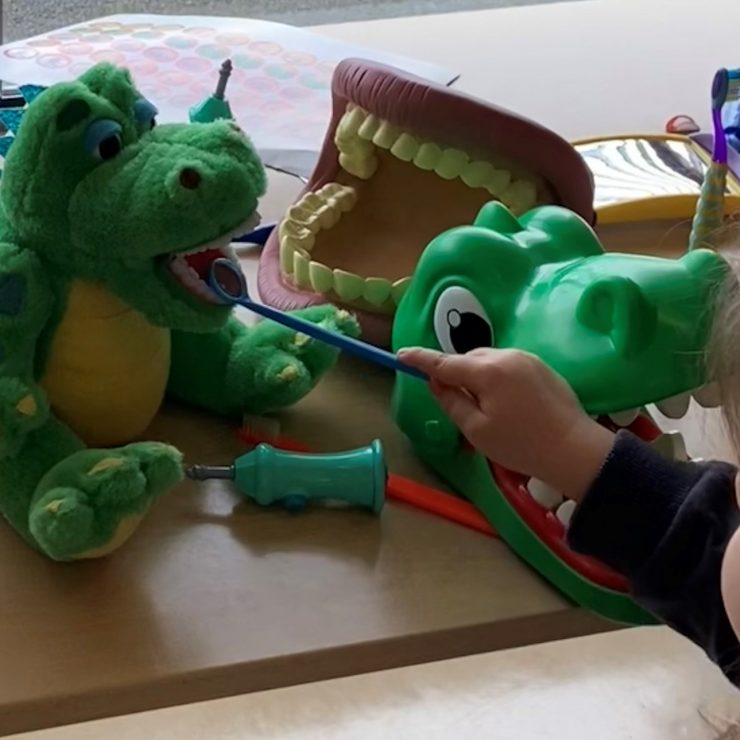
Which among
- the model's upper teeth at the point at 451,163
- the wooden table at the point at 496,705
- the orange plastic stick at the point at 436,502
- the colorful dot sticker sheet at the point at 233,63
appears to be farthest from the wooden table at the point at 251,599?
the wooden table at the point at 496,705

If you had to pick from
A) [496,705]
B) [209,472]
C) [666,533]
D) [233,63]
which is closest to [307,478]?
[209,472]

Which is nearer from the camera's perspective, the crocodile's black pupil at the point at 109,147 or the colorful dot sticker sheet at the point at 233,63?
the crocodile's black pupil at the point at 109,147

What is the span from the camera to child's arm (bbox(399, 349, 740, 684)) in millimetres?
529

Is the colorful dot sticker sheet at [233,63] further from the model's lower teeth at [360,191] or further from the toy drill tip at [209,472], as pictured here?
the toy drill tip at [209,472]

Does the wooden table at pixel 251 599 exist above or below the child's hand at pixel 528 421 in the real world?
below

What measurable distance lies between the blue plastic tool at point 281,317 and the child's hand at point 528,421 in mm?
25

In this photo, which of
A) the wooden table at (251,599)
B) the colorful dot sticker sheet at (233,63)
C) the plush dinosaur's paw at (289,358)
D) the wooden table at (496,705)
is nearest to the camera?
the wooden table at (251,599)

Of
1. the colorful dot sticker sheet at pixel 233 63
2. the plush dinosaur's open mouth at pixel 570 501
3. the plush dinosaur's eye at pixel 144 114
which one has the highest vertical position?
the plush dinosaur's eye at pixel 144 114

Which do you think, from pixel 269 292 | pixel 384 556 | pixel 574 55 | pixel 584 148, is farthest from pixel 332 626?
pixel 574 55

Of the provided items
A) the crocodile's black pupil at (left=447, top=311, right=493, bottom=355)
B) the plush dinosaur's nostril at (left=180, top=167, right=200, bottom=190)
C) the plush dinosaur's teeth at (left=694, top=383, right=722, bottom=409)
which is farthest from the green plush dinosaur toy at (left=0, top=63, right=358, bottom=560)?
the plush dinosaur's teeth at (left=694, top=383, right=722, bottom=409)

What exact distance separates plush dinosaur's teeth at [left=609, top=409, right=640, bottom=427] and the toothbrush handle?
9 cm

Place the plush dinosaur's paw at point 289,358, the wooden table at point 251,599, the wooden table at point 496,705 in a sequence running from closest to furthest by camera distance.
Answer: the wooden table at point 251,599 → the plush dinosaur's paw at point 289,358 → the wooden table at point 496,705

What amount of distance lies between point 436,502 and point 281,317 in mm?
109

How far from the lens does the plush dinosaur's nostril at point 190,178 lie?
0.51 m
